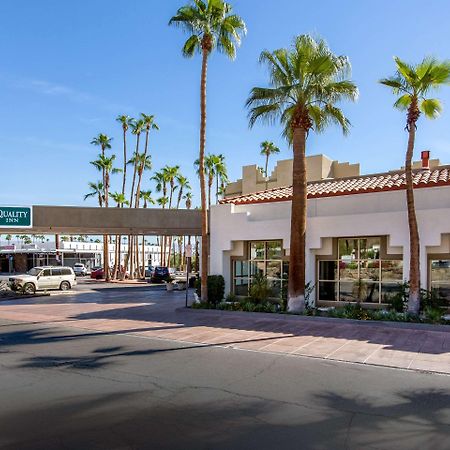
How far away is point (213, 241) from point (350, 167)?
15943mm

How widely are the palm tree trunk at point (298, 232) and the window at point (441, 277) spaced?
451 cm

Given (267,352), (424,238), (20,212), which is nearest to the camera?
(267,352)

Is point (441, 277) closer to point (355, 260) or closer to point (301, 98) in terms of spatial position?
point (355, 260)

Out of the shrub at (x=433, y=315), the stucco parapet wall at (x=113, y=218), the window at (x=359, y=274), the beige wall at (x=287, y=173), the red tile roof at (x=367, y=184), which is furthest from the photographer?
the beige wall at (x=287, y=173)

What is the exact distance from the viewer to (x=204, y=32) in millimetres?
18266

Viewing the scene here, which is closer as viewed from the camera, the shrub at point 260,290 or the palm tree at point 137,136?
the shrub at point 260,290

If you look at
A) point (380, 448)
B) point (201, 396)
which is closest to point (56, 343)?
point (201, 396)

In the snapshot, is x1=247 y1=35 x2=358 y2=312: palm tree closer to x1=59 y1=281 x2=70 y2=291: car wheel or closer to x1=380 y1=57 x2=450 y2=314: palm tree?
x1=380 y1=57 x2=450 y2=314: palm tree

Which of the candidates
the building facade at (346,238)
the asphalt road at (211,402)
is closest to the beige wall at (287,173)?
the building facade at (346,238)

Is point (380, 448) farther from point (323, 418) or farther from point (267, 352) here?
point (267, 352)


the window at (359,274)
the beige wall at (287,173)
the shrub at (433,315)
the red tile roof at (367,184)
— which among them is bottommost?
the shrub at (433,315)

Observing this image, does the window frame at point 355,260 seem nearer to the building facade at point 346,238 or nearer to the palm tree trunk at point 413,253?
the building facade at point 346,238

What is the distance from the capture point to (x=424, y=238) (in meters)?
15.7

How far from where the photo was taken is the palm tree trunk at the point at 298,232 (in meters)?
16.1
